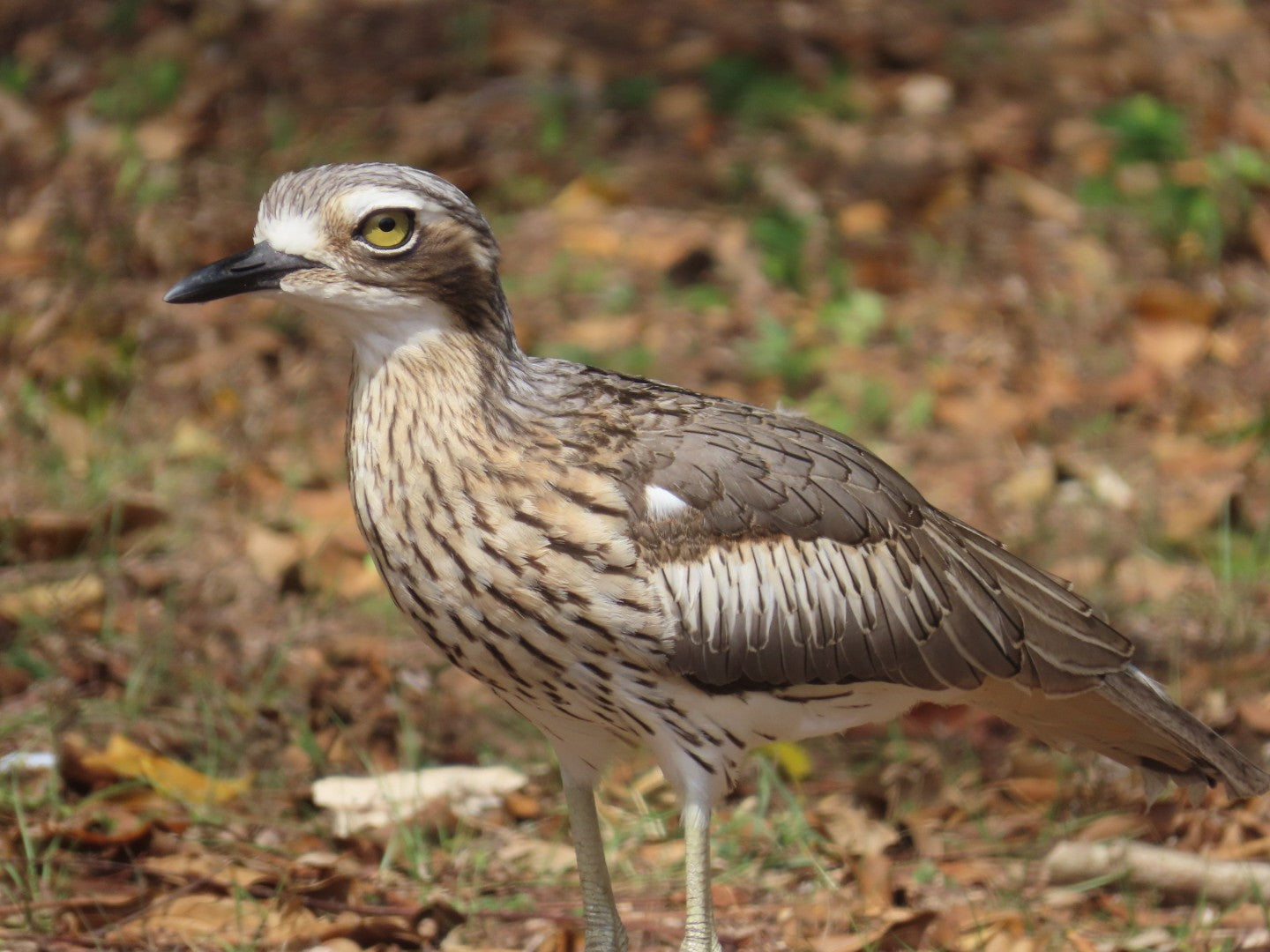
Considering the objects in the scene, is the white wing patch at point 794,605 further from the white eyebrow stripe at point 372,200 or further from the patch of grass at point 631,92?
the patch of grass at point 631,92

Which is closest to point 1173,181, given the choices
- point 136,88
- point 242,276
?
point 136,88

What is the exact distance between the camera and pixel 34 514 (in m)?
5.22

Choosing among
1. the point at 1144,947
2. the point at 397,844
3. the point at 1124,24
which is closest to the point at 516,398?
the point at 397,844

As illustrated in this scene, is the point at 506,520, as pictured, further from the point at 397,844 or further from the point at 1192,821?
the point at 1192,821

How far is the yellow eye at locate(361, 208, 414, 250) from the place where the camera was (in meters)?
3.32

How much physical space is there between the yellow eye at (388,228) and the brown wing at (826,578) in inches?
25.1

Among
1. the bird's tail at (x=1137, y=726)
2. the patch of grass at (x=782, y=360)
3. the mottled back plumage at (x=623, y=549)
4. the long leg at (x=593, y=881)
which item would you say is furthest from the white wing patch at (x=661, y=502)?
the patch of grass at (x=782, y=360)

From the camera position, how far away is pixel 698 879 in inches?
137

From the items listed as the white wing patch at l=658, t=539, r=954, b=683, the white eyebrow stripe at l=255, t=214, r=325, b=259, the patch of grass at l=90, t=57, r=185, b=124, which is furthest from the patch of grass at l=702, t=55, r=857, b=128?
the white eyebrow stripe at l=255, t=214, r=325, b=259

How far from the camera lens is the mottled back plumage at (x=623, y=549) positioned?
3.30 metres

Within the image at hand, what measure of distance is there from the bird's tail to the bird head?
150 centimetres

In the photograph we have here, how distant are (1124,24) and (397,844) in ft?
22.0

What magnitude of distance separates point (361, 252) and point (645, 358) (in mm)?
3153

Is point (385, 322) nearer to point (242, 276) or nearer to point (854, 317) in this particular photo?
point (242, 276)
